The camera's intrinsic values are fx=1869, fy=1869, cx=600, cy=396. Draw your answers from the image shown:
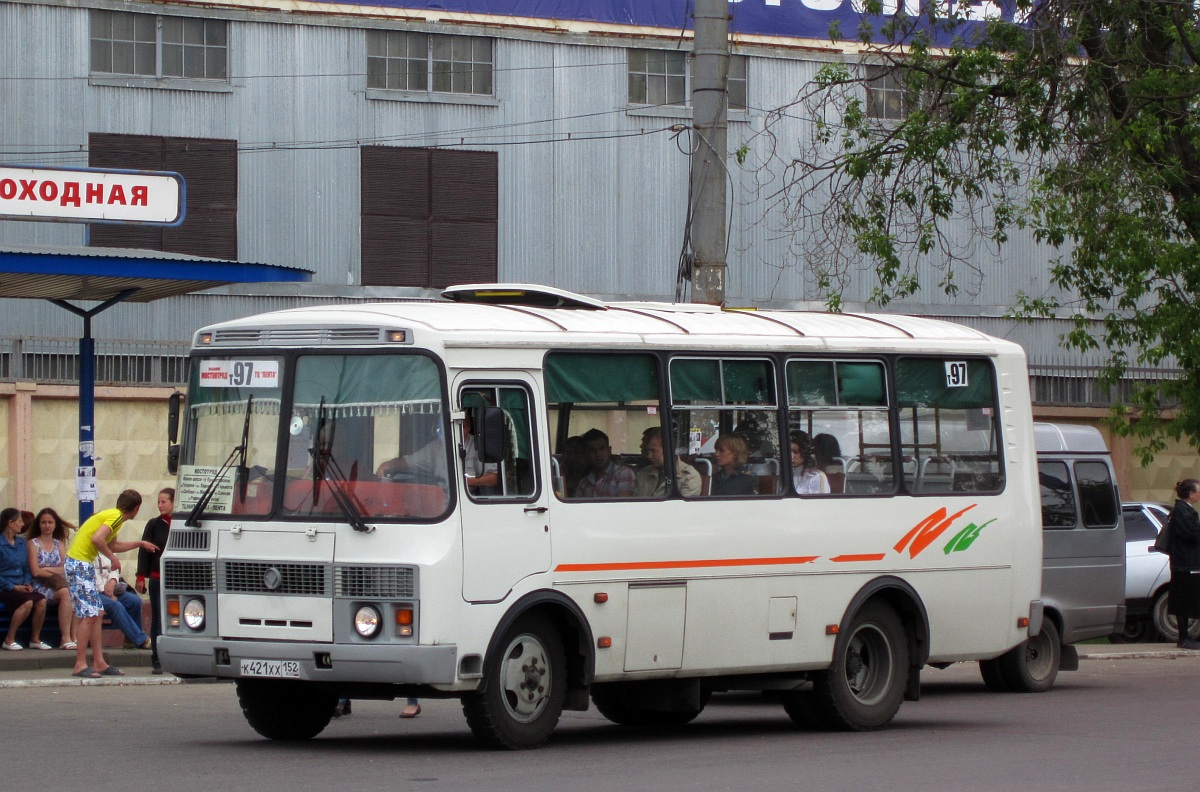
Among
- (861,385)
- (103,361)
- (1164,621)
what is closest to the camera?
(861,385)

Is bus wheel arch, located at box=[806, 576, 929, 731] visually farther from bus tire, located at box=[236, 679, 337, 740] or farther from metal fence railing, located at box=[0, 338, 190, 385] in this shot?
metal fence railing, located at box=[0, 338, 190, 385]

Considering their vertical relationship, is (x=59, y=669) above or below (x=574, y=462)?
below

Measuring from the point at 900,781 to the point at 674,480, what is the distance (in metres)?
2.58

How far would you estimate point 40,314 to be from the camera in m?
27.2

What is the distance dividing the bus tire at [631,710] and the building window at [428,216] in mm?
16682

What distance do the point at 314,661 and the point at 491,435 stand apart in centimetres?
159

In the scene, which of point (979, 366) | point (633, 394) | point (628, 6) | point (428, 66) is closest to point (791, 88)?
point (628, 6)

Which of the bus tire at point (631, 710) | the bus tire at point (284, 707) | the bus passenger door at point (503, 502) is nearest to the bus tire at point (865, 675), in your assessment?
the bus tire at point (631, 710)

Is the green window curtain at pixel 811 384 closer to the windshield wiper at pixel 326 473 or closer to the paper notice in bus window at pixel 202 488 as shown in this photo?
the windshield wiper at pixel 326 473

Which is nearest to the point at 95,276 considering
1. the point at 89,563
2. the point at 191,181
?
the point at 89,563

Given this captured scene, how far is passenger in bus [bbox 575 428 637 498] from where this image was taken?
11.2 metres

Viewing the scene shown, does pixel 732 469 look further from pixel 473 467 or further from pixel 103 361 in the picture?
pixel 103 361

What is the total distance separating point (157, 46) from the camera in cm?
2795

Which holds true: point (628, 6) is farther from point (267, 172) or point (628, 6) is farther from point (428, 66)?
point (267, 172)
